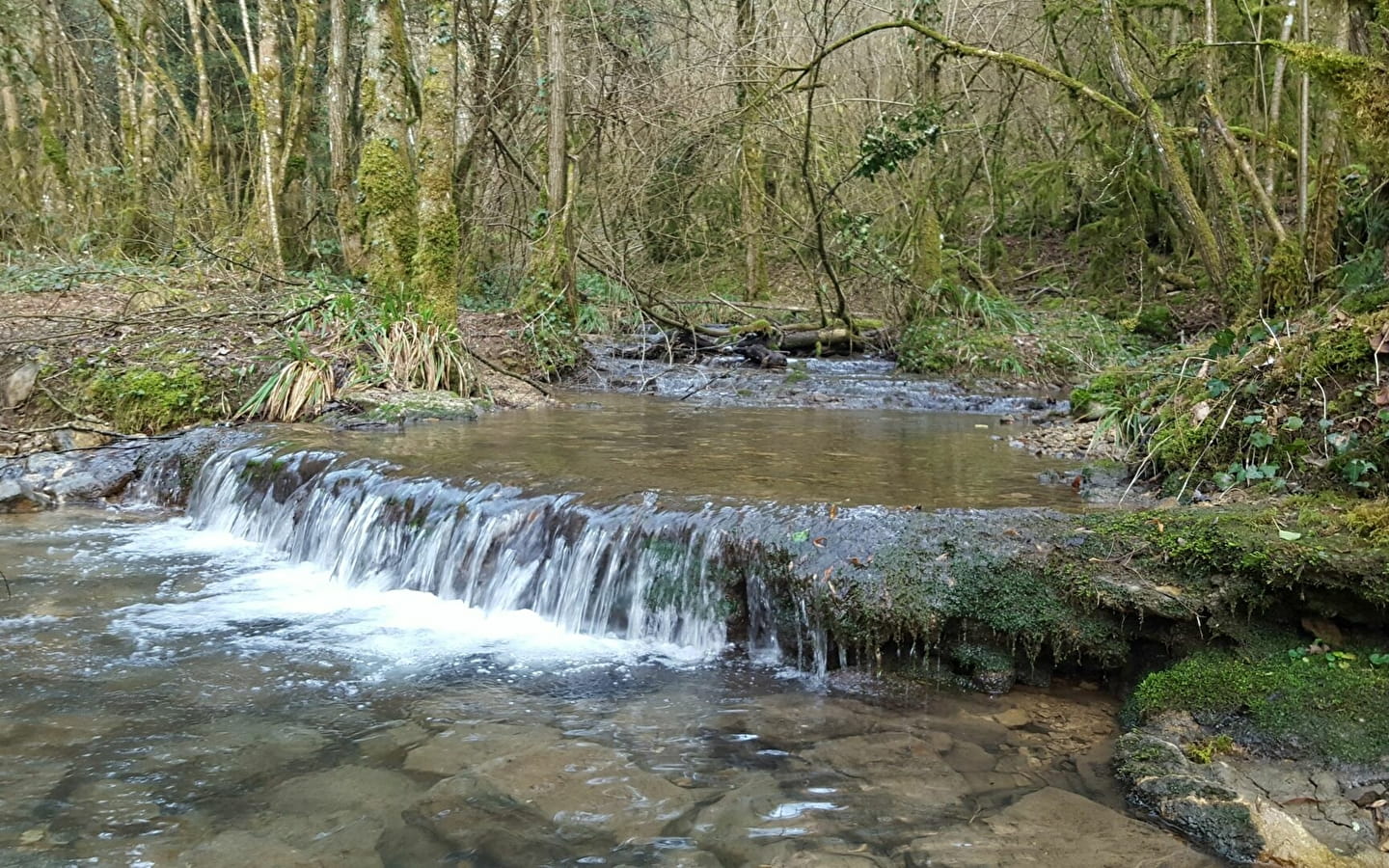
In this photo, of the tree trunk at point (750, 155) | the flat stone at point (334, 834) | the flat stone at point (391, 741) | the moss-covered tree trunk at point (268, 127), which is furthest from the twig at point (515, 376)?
the flat stone at point (334, 834)

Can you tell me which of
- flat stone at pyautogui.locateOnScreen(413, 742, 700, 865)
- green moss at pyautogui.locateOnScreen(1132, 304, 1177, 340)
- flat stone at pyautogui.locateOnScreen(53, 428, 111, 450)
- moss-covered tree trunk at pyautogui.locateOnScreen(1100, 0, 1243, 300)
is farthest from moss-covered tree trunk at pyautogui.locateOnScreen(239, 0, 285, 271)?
green moss at pyautogui.locateOnScreen(1132, 304, 1177, 340)

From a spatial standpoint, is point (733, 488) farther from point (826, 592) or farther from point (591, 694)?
point (591, 694)

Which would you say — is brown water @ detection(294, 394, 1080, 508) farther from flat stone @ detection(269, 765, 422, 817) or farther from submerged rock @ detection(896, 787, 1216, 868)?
flat stone @ detection(269, 765, 422, 817)

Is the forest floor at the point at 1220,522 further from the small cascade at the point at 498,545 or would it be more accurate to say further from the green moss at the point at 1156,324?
the green moss at the point at 1156,324

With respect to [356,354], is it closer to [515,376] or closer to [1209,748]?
[515,376]

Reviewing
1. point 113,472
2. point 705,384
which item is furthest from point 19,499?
point 705,384

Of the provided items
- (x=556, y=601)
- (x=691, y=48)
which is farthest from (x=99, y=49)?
(x=556, y=601)

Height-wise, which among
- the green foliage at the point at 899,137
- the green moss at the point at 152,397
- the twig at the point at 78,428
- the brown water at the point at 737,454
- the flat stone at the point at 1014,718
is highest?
the green foliage at the point at 899,137

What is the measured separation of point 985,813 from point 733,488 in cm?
266

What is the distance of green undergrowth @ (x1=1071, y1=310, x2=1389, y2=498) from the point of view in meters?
4.32

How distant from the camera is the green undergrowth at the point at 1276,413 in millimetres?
4320

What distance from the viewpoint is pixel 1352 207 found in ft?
19.8

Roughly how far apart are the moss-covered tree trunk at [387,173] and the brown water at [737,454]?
228cm

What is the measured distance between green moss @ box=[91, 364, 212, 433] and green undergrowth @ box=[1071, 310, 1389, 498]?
814 centimetres
